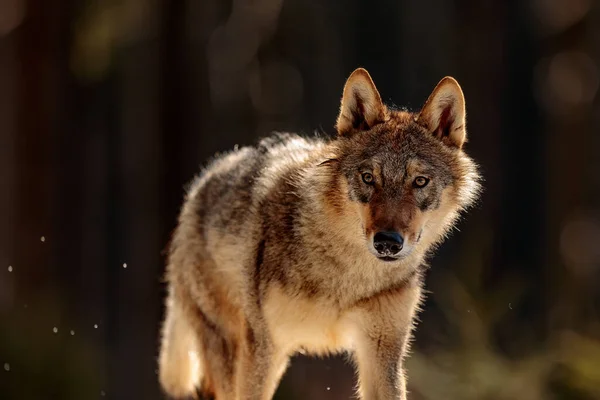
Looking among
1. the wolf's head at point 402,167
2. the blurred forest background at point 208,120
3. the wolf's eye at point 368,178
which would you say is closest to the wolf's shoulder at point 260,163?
the wolf's head at point 402,167

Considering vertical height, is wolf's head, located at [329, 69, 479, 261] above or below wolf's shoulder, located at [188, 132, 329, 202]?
below

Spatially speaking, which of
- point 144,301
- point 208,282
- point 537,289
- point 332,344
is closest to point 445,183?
point 332,344

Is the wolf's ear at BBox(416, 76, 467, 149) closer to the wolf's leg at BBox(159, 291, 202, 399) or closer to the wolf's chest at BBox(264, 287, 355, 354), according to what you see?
the wolf's chest at BBox(264, 287, 355, 354)

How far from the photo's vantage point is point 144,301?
13.4m

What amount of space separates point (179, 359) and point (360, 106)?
2.28 meters

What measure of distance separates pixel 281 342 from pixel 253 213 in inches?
29.4

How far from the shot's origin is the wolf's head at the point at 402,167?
17.0 feet

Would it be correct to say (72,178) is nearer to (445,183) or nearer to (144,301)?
(144,301)

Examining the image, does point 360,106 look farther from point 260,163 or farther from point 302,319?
point 302,319

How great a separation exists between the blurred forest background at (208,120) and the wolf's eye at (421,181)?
6.80m

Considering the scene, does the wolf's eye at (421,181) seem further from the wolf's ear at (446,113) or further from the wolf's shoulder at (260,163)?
the wolf's shoulder at (260,163)

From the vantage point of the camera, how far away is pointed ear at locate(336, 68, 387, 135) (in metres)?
5.66

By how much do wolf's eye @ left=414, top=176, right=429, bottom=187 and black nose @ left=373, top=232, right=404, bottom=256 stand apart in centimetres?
38

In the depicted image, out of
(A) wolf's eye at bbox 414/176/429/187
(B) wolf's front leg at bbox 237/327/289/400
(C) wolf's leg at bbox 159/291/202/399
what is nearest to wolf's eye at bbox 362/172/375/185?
(A) wolf's eye at bbox 414/176/429/187
